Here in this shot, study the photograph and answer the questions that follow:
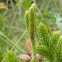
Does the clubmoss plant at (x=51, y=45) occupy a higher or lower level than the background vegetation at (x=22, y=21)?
lower

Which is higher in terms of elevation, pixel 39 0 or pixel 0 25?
pixel 39 0

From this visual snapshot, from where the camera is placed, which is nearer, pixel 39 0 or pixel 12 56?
pixel 12 56

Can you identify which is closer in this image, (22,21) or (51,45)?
(51,45)

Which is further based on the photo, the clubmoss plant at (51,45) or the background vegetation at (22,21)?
the background vegetation at (22,21)

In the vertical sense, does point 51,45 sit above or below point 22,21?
below

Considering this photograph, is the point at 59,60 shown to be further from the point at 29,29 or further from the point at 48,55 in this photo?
the point at 29,29

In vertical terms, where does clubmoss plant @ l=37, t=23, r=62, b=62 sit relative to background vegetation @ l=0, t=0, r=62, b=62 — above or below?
below

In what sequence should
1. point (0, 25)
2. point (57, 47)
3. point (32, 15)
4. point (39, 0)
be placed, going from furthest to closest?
point (39, 0), point (0, 25), point (57, 47), point (32, 15)

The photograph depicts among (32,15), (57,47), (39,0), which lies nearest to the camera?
(32,15)

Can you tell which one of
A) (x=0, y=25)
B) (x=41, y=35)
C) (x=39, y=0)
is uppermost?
(x=39, y=0)

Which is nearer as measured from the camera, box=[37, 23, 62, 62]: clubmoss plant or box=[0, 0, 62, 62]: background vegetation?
box=[37, 23, 62, 62]: clubmoss plant

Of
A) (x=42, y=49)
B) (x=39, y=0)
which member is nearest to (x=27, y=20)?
(x=42, y=49)
